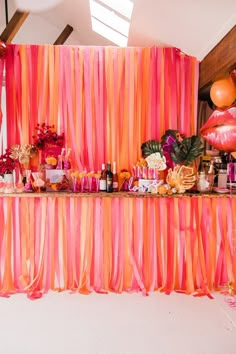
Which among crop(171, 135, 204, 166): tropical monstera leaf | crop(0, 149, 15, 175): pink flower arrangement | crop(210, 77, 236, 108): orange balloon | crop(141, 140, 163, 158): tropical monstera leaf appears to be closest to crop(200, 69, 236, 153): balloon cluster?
crop(210, 77, 236, 108): orange balloon

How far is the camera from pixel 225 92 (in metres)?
2.11

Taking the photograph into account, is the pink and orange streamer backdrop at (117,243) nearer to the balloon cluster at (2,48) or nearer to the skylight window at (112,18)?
the balloon cluster at (2,48)

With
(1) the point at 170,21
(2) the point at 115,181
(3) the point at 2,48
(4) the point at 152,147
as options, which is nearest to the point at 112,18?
(1) the point at 170,21

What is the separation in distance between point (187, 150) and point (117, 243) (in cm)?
111

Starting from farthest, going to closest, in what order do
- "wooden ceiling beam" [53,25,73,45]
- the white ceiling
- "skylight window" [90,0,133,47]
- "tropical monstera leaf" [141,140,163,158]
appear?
"wooden ceiling beam" [53,25,73,45] < "tropical monstera leaf" [141,140,163,158] < "skylight window" [90,0,133,47] < the white ceiling

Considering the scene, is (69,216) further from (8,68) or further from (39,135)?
(8,68)

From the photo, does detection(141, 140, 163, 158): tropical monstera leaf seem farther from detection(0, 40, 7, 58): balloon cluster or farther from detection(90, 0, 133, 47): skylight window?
detection(0, 40, 7, 58): balloon cluster

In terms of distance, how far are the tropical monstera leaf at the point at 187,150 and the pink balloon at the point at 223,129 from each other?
1.30ft

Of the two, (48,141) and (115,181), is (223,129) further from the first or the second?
(48,141)

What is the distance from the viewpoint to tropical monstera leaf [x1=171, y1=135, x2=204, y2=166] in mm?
2514

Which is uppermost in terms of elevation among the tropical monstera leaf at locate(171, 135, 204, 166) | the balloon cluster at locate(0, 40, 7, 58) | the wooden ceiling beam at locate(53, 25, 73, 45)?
the wooden ceiling beam at locate(53, 25, 73, 45)

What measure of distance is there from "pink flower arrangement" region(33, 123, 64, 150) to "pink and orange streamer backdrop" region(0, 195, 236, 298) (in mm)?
515

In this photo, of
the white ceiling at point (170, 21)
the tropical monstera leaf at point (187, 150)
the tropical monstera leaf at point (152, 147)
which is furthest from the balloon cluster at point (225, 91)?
the tropical monstera leaf at point (152, 147)

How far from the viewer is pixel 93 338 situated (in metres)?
2.04
